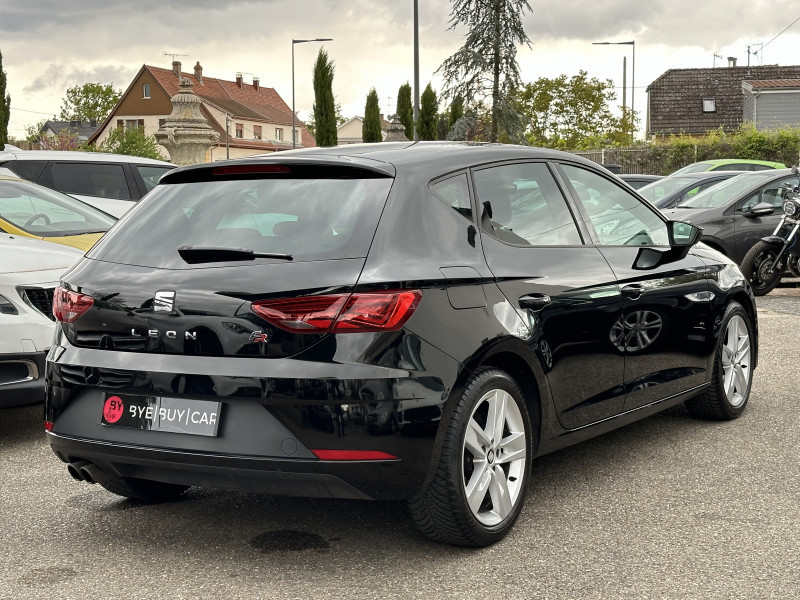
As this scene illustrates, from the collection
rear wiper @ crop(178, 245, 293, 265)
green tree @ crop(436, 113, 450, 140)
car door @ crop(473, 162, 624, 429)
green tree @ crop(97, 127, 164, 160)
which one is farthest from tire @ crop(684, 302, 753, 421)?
green tree @ crop(97, 127, 164, 160)

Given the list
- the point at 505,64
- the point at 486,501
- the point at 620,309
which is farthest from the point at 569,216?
the point at 505,64

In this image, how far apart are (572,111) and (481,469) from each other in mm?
57478

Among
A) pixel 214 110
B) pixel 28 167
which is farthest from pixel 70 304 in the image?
pixel 214 110

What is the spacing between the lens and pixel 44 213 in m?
9.61

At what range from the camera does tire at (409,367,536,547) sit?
4004 mm

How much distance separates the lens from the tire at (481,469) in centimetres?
400

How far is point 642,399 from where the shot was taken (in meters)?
5.42

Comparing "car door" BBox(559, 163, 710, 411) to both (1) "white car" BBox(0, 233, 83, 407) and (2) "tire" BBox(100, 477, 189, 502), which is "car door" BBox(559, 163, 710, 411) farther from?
(1) "white car" BBox(0, 233, 83, 407)

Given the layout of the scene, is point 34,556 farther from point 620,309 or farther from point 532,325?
point 620,309

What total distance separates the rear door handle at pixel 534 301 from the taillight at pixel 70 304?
166cm

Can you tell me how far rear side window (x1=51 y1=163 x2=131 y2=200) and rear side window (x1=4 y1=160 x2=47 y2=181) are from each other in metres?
0.17

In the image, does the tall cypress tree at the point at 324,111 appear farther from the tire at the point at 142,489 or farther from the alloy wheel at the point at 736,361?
the tire at the point at 142,489

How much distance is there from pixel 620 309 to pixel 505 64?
3209cm

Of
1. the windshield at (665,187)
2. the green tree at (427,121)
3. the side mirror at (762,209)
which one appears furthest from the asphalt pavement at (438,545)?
the green tree at (427,121)
